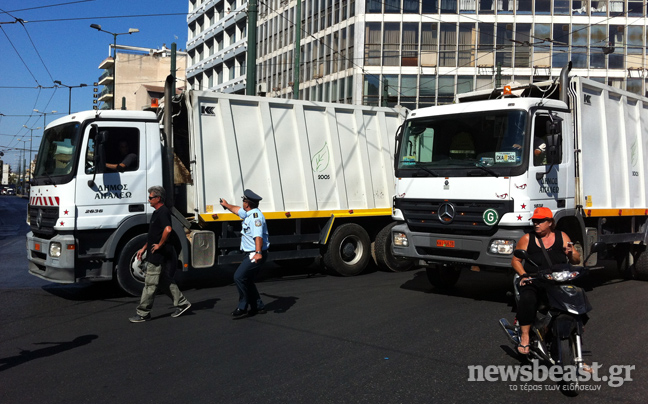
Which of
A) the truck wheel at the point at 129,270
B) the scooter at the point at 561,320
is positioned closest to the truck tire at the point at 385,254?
the truck wheel at the point at 129,270

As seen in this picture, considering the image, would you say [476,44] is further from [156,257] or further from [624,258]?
[156,257]

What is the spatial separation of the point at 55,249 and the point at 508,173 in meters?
6.44

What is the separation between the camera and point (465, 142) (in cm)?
879

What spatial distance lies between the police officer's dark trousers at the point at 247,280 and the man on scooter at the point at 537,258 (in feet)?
11.1

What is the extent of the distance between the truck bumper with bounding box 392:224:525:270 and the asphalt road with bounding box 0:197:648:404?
0.64 meters

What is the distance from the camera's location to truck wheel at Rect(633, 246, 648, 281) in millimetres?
11086

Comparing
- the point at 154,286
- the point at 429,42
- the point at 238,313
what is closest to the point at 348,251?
the point at 238,313

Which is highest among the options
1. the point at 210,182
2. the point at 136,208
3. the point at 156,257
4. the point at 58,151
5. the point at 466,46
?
the point at 466,46

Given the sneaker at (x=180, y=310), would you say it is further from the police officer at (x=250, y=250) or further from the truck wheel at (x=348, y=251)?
the truck wheel at (x=348, y=251)

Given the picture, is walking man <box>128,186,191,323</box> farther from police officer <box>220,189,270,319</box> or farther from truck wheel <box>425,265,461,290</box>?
truck wheel <box>425,265,461,290</box>

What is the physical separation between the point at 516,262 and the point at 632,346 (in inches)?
74.0

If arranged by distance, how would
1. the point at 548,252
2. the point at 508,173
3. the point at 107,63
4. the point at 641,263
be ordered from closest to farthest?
the point at 548,252, the point at 508,173, the point at 641,263, the point at 107,63

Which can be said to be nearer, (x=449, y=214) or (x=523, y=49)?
(x=449, y=214)

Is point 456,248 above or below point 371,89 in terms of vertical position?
below
